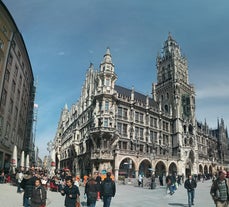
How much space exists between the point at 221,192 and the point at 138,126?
44179 millimetres

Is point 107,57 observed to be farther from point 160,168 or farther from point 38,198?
point 38,198

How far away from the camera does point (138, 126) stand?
52594 mm

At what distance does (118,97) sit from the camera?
50.6 metres

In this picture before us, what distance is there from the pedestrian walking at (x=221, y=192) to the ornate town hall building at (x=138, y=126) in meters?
31.5

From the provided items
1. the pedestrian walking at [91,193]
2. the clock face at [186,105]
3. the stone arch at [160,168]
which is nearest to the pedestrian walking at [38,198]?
the pedestrian walking at [91,193]

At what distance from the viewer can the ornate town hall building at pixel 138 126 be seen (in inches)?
1772

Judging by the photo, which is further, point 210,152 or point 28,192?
point 210,152

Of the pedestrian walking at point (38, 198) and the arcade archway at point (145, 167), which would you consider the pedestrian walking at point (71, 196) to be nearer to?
the pedestrian walking at point (38, 198)

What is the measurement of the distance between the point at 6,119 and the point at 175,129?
4253cm

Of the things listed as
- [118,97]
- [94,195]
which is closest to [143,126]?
[118,97]

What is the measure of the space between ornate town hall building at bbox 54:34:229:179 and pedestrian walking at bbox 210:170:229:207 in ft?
103

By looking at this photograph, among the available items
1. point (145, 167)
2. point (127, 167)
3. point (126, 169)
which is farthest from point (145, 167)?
point (127, 167)

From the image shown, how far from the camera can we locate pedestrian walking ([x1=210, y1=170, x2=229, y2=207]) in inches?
331

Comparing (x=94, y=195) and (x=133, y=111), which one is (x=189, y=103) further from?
(x=94, y=195)
